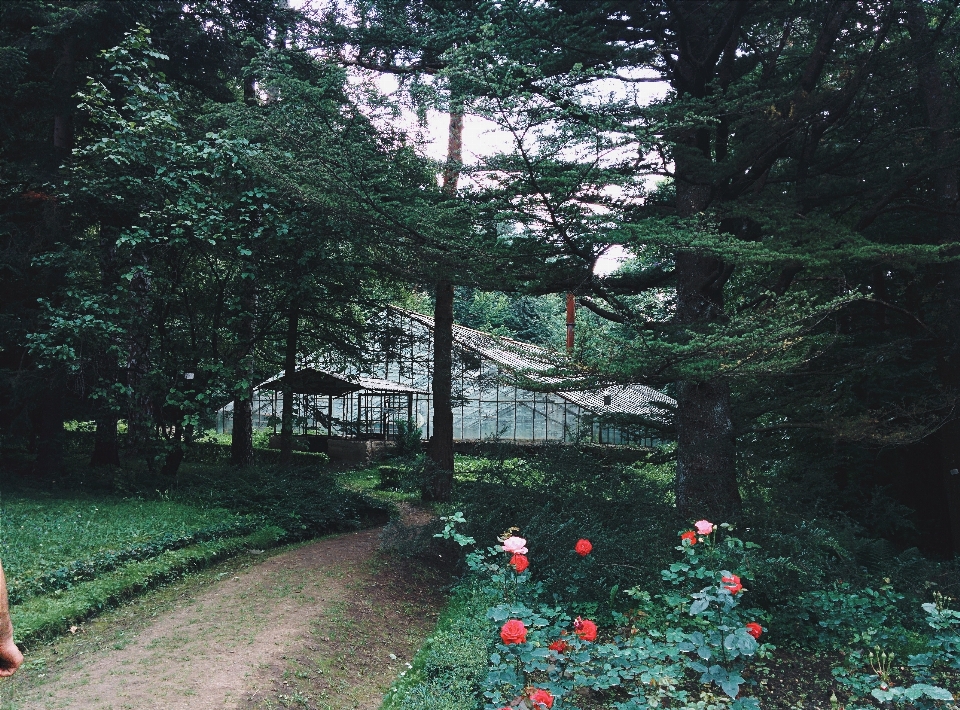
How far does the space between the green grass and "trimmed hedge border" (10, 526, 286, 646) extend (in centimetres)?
14

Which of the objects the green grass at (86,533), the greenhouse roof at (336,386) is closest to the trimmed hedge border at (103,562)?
the green grass at (86,533)

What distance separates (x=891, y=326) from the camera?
803 cm

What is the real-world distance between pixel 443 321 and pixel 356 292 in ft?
5.14

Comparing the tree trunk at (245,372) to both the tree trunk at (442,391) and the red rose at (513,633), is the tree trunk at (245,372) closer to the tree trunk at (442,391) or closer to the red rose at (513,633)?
the tree trunk at (442,391)

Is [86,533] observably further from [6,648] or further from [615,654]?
[615,654]

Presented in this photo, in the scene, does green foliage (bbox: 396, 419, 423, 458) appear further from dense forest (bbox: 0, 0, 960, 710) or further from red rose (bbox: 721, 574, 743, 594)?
red rose (bbox: 721, 574, 743, 594)

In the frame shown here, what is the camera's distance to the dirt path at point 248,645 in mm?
4383

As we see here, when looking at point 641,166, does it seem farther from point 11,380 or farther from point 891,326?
point 11,380

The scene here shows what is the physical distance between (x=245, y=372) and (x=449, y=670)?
262 inches

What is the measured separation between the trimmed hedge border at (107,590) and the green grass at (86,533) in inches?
5.6

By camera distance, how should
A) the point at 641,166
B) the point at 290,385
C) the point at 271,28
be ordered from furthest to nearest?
the point at 271,28 < the point at 290,385 < the point at 641,166

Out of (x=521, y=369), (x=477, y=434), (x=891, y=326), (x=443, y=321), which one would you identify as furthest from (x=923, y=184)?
(x=477, y=434)

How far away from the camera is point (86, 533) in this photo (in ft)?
24.2

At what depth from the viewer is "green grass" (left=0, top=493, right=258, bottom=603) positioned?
6203 millimetres
